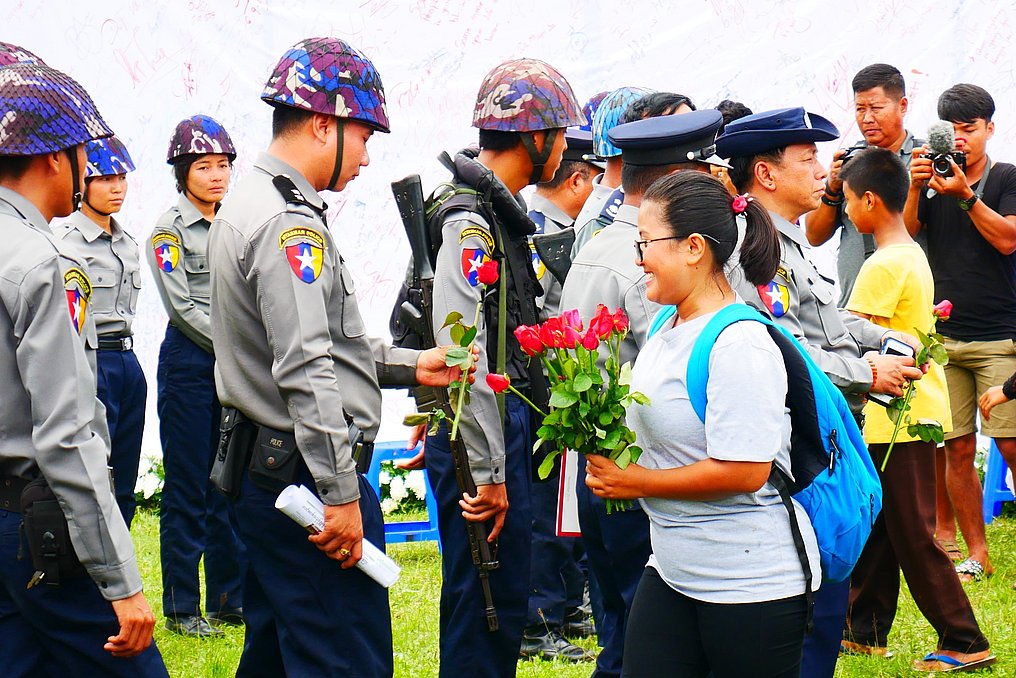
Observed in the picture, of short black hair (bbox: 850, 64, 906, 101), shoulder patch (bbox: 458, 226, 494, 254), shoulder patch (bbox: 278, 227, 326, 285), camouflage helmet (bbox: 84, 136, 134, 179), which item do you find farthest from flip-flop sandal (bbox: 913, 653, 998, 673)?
camouflage helmet (bbox: 84, 136, 134, 179)

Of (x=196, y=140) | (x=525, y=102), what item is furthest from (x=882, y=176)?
(x=196, y=140)

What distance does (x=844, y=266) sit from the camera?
6.41m

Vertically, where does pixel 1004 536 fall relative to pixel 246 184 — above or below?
below

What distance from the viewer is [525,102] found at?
420 centimetres

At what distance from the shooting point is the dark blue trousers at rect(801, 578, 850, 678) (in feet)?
12.1

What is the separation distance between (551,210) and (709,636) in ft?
12.7

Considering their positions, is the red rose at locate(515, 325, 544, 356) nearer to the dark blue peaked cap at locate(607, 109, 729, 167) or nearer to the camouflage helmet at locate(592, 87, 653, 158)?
the dark blue peaked cap at locate(607, 109, 729, 167)

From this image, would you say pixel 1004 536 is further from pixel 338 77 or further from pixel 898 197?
pixel 338 77

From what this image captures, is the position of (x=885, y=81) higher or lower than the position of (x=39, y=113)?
higher

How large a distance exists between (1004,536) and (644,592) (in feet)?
16.6

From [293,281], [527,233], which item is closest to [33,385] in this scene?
[293,281]

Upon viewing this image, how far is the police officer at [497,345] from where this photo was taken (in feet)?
13.0

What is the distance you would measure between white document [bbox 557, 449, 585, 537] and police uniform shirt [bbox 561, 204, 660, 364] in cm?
47

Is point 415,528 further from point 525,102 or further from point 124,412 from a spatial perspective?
point 525,102
